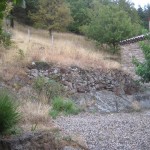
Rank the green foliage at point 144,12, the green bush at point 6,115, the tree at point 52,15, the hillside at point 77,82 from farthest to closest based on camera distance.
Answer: the green foliage at point 144,12 → the tree at point 52,15 → the hillside at point 77,82 → the green bush at point 6,115

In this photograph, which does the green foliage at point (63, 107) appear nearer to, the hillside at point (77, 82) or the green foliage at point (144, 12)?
the hillside at point (77, 82)

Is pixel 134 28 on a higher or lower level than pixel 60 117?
higher

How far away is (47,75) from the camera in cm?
1661

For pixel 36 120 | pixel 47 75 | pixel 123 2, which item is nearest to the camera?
pixel 36 120

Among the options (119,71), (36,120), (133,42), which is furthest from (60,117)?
(133,42)

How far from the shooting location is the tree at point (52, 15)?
3294 centimetres

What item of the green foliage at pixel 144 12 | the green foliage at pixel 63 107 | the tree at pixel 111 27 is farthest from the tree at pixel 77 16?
the green foliage at pixel 63 107

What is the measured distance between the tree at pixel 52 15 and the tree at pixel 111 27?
146 inches

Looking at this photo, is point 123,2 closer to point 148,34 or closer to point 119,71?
point 119,71

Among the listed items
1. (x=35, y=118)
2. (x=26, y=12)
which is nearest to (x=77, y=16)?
(x=26, y=12)

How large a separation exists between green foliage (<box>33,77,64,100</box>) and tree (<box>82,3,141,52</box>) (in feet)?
46.6

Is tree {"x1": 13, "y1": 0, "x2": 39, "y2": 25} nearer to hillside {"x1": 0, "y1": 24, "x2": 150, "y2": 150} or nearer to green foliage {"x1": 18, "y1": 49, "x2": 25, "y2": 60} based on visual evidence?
hillside {"x1": 0, "y1": 24, "x2": 150, "y2": 150}

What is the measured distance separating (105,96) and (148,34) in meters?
7.21

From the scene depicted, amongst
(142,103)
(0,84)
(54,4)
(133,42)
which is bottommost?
(142,103)
